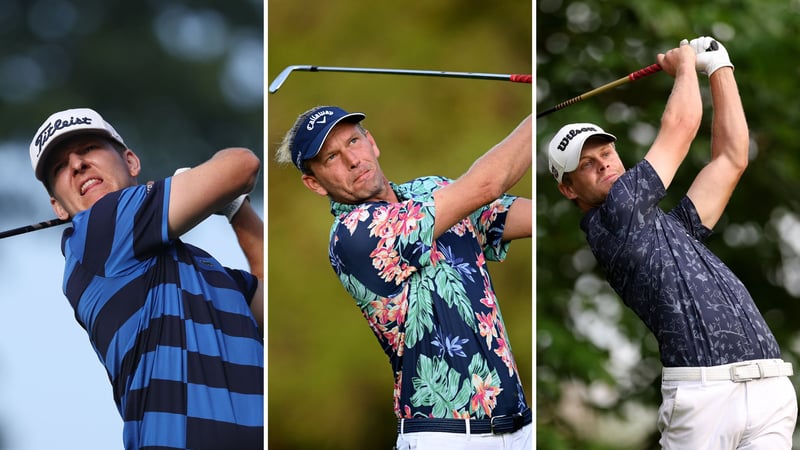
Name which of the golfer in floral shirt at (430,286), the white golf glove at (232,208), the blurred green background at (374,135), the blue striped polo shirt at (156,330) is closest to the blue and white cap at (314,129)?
the golfer in floral shirt at (430,286)

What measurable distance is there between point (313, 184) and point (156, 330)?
563 millimetres

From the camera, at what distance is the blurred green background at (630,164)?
353 cm

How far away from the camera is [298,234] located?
9.93ft

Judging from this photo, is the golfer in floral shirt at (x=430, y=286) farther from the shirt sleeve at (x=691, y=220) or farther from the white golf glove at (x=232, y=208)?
the shirt sleeve at (x=691, y=220)

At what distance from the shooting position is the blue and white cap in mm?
2820

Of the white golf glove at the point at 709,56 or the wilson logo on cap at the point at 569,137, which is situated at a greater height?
the white golf glove at the point at 709,56

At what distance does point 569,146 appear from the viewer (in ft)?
9.59

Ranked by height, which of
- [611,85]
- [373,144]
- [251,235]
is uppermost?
[611,85]

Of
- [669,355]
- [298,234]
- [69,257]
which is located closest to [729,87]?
[669,355]

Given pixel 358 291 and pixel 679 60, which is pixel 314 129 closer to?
pixel 358 291

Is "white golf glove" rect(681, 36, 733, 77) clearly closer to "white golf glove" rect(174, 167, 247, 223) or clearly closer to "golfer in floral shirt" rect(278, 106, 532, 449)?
"golfer in floral shirt" rect(278, 106, 532, 449)

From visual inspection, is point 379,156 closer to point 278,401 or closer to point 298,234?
point 298,234

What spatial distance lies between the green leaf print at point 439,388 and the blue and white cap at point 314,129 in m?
0.61

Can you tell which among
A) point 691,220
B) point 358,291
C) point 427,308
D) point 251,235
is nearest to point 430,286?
point 427,308
